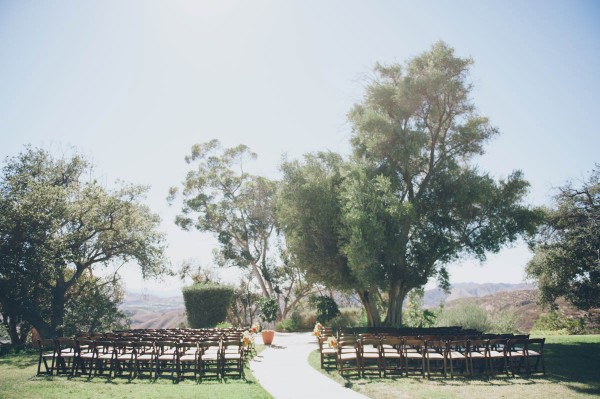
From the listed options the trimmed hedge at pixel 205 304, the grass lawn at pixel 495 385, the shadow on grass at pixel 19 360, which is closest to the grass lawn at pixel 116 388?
the shadow on grass at pixel 19 360

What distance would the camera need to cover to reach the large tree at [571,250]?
635 inches

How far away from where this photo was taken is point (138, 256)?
76.9ft

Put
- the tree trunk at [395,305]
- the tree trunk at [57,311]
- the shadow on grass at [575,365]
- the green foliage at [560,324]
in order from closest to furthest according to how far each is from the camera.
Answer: the shadow on grass at [575,365]
the tree trunk at [395,305]
the tree trunk at [57,311]
the green foliage at [560,324]

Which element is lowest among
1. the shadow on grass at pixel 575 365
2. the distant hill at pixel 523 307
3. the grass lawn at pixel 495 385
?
the distant hill at pixel 523 307

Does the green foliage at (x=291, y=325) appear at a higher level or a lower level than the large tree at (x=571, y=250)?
lower

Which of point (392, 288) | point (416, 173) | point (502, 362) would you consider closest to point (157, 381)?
point (502, 362)

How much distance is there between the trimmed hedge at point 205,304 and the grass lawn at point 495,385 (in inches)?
573

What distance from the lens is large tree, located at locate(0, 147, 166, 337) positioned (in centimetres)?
1884

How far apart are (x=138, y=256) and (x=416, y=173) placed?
18288 mm

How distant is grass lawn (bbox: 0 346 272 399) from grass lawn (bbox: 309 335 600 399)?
2.77m

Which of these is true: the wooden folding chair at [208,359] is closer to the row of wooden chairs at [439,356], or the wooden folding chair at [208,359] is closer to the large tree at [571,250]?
the row of wooden chairs at [439,356]

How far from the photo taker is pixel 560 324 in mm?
24031

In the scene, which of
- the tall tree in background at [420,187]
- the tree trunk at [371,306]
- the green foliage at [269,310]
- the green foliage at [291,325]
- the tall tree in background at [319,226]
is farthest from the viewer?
the green foliage at [291,325]

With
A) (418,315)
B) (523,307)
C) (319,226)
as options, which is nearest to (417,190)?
(319,226)
